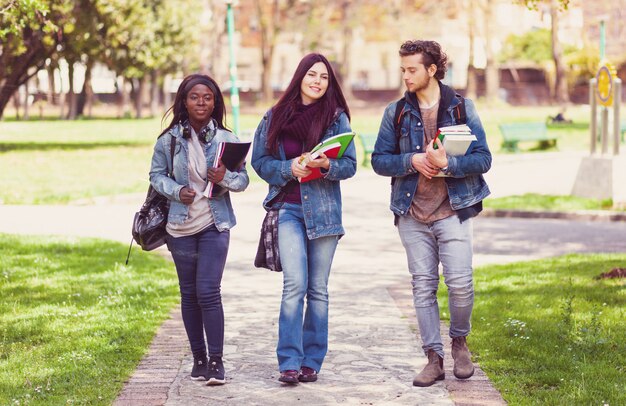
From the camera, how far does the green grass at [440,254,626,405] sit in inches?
251

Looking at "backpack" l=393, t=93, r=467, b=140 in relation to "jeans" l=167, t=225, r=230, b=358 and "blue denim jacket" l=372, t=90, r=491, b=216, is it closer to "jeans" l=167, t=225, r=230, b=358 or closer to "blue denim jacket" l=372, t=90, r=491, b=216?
"blue denim jacket" l=372, t=90, r=491, b=216

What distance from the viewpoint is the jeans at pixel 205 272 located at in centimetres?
661

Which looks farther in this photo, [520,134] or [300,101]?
[520,134]

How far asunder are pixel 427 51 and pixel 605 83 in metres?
12.0

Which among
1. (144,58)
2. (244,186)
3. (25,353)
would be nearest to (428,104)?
(244,186)

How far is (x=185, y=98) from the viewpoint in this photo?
6664 millimetres

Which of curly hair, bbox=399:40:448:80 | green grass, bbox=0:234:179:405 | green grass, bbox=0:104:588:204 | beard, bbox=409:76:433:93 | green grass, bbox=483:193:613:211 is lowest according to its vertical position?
green grass, bbox=0:104:588:204

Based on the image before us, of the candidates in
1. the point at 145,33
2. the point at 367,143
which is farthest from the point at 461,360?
the point at 145,33

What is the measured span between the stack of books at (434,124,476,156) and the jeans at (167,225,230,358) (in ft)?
4.21

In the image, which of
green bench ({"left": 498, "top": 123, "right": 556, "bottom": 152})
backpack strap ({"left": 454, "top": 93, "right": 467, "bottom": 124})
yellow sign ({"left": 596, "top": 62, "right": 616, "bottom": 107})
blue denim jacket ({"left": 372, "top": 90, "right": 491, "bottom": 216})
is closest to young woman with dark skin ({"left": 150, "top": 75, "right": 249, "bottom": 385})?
blue denim jacket ({"left": 372, "top": 90, "right": 491, "bottom": 216})

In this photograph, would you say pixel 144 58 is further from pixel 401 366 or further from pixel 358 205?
pixel 401 366

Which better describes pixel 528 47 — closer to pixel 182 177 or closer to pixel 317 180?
pixel 317 180

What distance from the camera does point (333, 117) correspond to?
6684 millimetres

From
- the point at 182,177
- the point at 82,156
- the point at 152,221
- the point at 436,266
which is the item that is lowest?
the point at 82,156
